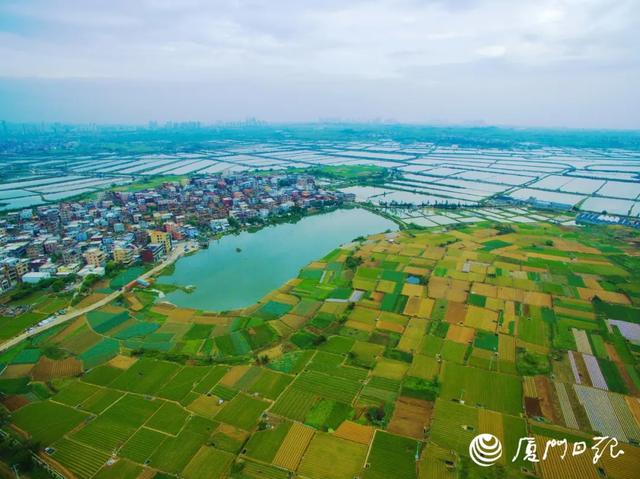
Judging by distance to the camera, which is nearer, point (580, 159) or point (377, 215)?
point (377, 215)

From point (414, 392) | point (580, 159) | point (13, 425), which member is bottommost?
point (13, 425)

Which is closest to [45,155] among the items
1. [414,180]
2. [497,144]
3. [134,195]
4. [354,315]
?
[134,195]

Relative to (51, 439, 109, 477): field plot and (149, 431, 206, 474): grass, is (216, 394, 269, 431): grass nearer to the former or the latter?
(149, 431, 206, 474): grass

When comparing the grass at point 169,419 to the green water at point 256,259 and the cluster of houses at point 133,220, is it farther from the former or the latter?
the cluster of houses at point 133,220

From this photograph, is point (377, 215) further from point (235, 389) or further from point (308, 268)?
point (235, 389)

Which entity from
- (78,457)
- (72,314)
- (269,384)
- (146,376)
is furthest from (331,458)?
(72,314)
